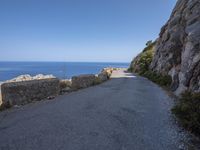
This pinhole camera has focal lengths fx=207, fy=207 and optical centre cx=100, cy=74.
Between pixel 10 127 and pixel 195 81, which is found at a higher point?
pixel 195 81

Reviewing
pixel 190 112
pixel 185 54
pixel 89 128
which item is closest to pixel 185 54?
pixel 185 54

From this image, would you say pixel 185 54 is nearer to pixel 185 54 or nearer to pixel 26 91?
pixel 185 54

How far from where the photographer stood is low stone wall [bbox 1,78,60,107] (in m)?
11.3

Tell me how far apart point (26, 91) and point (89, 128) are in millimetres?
6137

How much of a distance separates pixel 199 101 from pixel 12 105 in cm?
933

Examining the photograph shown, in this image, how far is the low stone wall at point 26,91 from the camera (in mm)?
11289

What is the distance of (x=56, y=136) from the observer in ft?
21.6

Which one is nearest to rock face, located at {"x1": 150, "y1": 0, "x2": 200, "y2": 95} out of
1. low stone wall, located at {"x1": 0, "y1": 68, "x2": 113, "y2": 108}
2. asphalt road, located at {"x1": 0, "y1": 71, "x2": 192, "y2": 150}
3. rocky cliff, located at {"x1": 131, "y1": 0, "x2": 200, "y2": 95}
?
rocky cliff, located at {"x1": 131, "y1": 0, "x2": 200, "y2": 95}

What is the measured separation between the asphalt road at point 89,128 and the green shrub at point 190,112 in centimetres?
42

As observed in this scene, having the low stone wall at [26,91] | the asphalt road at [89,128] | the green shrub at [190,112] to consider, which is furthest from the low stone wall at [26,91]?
the green shrub at [190,112]

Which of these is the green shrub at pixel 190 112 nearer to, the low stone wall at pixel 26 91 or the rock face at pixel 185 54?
the rock face at pixel 185 54

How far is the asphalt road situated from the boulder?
7404mm

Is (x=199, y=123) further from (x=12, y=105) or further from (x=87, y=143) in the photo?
(x=12, y=105)

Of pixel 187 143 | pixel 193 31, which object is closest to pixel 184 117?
pixel 187 143
